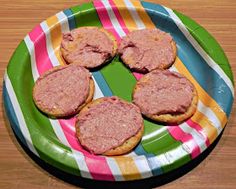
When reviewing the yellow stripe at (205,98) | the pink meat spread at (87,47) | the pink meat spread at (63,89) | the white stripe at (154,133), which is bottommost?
the white stripe at (154,133)

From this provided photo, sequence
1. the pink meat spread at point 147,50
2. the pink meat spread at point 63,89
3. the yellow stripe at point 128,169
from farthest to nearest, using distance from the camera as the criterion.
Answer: the pink meat spread at point 147,50 < the pink meat spread at point 63,89 < the yellow stripe at point 128,169

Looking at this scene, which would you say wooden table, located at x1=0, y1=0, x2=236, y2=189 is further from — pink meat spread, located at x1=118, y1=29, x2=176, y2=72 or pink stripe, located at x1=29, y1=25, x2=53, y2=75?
pink meat spread, located at x1=118, y1=29, x2=176, y2=72

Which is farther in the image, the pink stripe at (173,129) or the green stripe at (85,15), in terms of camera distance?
the green stripe at (85,15)

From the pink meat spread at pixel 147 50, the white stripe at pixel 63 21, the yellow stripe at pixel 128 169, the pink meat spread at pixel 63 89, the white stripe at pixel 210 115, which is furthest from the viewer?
the white stripe at pixel 63 21

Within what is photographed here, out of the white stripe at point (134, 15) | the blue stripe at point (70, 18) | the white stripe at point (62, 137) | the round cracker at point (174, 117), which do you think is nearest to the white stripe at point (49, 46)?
the white stripe at point (62, 137)

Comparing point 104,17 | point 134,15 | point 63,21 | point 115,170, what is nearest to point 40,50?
point 63,21

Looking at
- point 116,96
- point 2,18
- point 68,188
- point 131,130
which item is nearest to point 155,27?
point 116,96

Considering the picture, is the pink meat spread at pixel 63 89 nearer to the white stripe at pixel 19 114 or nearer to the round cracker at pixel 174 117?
the white stripe at pixel 19 114
